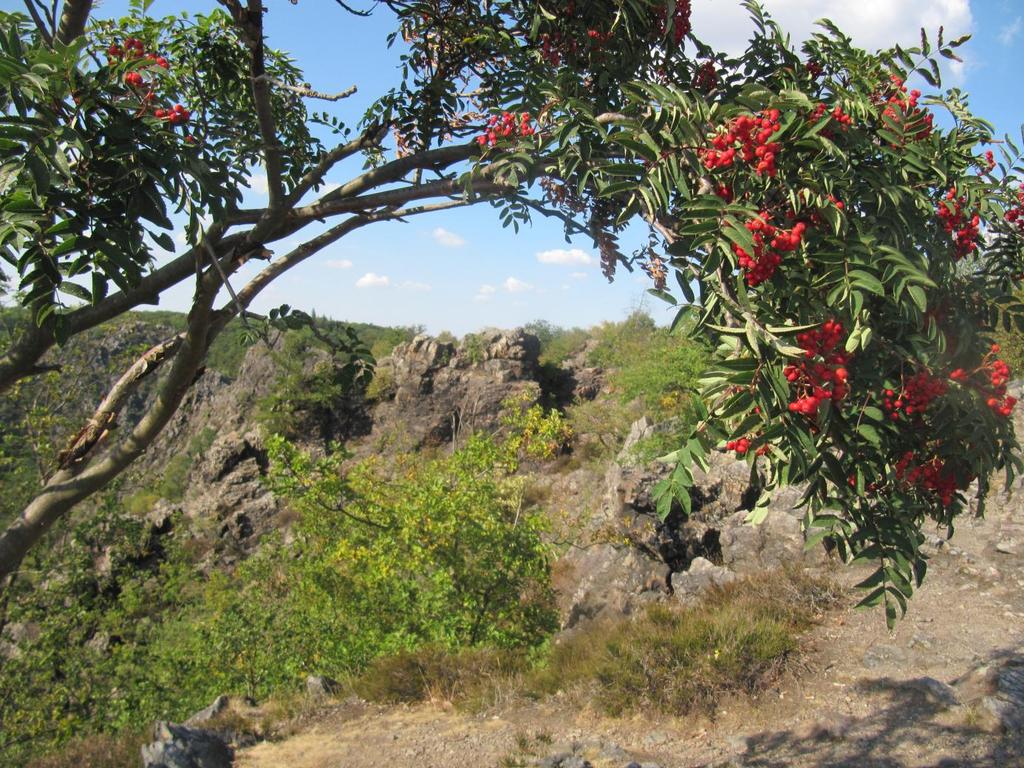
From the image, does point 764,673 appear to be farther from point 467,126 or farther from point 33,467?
point 33,467

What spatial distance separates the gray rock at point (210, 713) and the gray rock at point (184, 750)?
0.92 m

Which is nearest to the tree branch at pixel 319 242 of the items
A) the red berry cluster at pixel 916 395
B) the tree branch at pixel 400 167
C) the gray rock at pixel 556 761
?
the tree branch at pixel 400 167

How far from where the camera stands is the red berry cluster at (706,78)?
2344mm

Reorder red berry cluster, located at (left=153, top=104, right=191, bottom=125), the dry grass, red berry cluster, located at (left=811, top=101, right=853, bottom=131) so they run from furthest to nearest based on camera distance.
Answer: the dry grass < red berry cluster, located at (left=153, top=104, right=191, bottom=125) < red berry cluster, located at (left=811, top=101, right=853, bottom=131)

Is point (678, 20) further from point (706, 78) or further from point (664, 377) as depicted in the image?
point (664, 377)

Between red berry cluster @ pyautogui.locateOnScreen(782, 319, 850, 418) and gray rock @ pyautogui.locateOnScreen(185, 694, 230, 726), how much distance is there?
814 cm

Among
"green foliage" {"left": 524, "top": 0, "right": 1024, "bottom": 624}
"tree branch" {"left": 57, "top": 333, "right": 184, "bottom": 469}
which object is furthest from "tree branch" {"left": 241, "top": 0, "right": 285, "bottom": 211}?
"green foliage" {"left": 524, "top": 0, "right": 1024, "bottom": 624}

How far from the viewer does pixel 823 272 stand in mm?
1539

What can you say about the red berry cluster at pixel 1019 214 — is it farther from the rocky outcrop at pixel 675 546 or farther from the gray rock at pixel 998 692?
the rocky outcrop at pixel 675 546

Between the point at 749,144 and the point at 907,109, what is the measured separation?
0.60 metres

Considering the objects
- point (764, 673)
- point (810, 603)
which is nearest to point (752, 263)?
point (764, 673)

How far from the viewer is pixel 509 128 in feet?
7.31

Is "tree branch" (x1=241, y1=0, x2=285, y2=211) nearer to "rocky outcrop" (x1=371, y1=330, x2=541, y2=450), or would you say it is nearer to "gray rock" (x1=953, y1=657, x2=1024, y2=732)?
"gray rock" (x1=953, y1=657, x2=1024, y2=732)

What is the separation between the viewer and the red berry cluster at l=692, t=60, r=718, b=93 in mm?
2344
